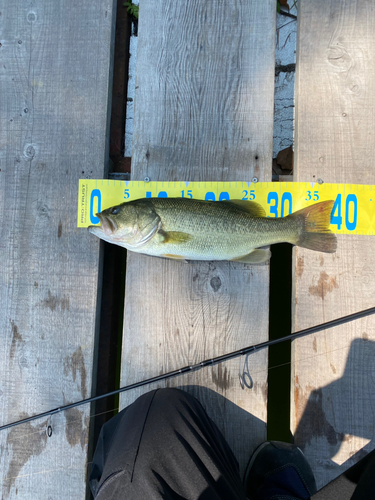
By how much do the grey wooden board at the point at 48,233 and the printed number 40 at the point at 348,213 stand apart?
1585 millimetres

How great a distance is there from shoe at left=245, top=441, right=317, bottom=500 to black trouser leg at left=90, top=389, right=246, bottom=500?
0.76 ft

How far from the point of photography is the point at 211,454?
157 cm

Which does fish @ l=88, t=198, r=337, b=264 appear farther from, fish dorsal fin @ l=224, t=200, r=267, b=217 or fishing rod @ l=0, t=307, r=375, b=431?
fishing rod @ l=0, t=307, r=375, b=431

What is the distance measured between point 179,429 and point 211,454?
0.19m

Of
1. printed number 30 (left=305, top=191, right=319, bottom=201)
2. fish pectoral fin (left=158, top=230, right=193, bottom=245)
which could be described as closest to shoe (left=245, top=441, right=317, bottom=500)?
fish pectoral fin (left=158, top=230, right=193, bottom=245)

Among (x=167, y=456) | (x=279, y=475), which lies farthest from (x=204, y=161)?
(x=279, y=475)

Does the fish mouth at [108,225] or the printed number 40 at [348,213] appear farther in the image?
the printed number 40 at [348,213]

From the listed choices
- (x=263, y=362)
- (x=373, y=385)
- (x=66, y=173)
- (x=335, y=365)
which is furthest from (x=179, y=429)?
(x=66, y=173)

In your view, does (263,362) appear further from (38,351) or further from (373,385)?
(38,351)

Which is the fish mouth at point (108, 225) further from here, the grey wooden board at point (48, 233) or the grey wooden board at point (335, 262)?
the grey wooden board at point (335, 262)

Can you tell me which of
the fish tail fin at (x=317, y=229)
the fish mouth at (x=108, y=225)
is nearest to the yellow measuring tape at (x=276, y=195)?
the fish tail fin at (x=317, y=229)

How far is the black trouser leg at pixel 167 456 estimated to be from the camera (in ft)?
4.60

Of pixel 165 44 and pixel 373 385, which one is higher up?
pixel 165 44

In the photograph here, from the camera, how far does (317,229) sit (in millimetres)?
1941
